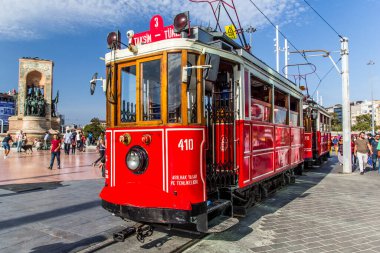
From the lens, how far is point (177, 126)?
4.40 m

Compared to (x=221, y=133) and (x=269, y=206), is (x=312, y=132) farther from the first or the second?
(x=221, y=133)

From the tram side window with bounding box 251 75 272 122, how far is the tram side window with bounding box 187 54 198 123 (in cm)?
201

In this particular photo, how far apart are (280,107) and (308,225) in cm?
332

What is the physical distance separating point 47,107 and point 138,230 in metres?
32.8

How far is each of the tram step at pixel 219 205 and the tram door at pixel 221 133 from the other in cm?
32

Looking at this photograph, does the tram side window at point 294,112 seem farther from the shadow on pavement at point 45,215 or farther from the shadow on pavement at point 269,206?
the shadow on pavement at point 45,215

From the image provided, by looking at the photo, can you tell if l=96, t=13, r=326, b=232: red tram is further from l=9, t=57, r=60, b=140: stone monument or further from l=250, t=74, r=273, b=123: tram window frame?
l=9, t=57, r=60, b=140: stone monument

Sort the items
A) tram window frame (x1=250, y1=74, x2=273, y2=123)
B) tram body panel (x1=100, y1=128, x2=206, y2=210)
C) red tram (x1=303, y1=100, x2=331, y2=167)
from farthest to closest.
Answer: red tram (x1=303, y1=100, x2=331, y2=167)
tram window frame (x1=250, y1=74, x2=273, y2=123)
tram body panel (x1=100, y1=128, x2=206, y2=210)

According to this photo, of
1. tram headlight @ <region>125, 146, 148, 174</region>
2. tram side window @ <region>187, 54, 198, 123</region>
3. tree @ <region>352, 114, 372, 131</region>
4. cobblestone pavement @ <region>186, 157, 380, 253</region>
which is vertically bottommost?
cobblestone pavement @ <region>186, 157, 380, 253</region>

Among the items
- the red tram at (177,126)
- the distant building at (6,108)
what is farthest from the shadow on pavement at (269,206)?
the distant building at (6,108)

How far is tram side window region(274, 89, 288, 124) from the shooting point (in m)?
7.79

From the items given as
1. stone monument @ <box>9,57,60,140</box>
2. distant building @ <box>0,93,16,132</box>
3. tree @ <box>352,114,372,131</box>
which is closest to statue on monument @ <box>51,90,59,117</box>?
stone monument @ <box>9,57,60,140</box>

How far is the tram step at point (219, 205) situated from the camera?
4.79 meters

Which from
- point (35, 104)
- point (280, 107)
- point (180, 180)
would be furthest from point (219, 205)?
point (35, 104)
